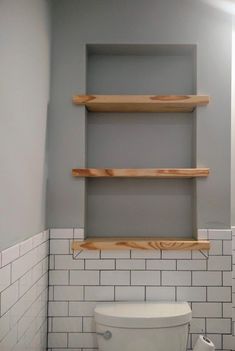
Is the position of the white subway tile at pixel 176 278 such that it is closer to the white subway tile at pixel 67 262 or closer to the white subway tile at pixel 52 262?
the white subway tile at pixel 67 262

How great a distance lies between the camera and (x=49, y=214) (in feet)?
6.59

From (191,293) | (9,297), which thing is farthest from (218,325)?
(9,297)

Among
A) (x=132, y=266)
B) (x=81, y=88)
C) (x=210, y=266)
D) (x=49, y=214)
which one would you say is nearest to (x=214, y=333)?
(x=210, y=266)

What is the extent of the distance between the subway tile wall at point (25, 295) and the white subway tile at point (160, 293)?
55 cm

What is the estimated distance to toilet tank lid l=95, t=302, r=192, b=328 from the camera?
1771 millimetres

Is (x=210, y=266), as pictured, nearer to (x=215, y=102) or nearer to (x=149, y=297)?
(x=149, y=297)

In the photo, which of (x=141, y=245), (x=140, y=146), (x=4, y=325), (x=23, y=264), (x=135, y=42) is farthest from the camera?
(x=140, y=146)

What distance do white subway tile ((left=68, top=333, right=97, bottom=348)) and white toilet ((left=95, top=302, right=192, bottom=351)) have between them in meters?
0.17

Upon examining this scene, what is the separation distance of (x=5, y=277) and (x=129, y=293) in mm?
929

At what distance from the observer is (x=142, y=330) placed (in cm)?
177

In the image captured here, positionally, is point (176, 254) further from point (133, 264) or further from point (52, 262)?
point (52, 262)

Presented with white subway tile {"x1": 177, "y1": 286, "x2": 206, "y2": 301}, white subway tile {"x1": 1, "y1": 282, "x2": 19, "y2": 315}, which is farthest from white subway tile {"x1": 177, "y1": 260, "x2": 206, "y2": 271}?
white subway tile {"x1": 1, "y1": 282, "x2": 19, "y2": 315}

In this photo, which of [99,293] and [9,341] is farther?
[99,293]

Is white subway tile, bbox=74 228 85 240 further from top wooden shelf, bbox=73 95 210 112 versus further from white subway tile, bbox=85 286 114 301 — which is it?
top wooden shelf, bbox=73 95 210 112
